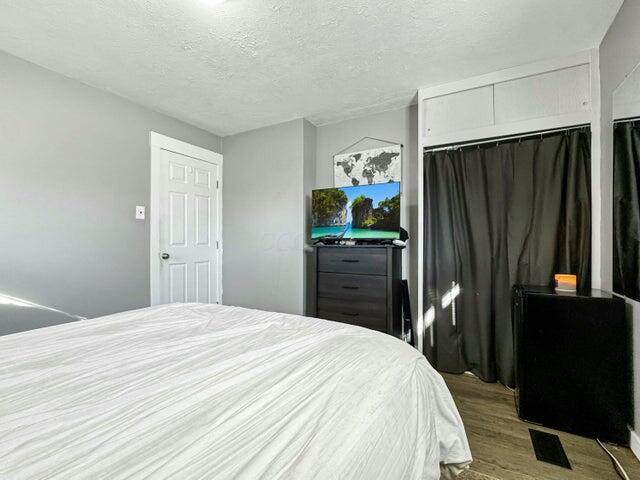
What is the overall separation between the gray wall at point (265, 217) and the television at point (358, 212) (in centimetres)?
33

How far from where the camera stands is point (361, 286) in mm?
2516

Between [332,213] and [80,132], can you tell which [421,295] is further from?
[80,132]

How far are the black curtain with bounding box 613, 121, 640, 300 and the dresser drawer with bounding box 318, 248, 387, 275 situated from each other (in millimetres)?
1394

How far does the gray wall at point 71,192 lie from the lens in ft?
6.63

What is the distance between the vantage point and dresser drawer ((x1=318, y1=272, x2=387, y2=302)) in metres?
2.45

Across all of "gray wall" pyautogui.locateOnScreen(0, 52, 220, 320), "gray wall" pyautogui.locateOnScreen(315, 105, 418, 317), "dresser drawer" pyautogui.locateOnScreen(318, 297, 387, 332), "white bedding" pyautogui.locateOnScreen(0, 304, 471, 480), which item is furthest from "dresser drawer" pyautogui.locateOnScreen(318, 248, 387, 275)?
"gray wall" pyautogui.locateOnScreen(0, 52, 220, 320)

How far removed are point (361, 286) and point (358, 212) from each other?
0.68 metres

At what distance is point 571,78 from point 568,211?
954 mm

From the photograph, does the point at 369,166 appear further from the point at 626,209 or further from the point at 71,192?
the point at 71,192

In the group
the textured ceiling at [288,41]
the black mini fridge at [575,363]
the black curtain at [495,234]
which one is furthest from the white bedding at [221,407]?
the textured ceiling at [288,41]

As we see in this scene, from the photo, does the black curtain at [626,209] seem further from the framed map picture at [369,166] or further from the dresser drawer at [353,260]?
the framed map picture at [369,166]

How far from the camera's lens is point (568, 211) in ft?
6.51

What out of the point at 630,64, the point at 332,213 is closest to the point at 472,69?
the point at 630,64

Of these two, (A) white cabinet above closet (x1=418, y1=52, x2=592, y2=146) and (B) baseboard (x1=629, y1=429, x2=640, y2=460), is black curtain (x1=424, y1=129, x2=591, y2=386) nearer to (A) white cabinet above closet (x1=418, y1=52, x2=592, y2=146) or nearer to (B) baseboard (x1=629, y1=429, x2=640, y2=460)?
(A) white cabinet above closet (x1=418, y1=52, x2=592, y2=146)
